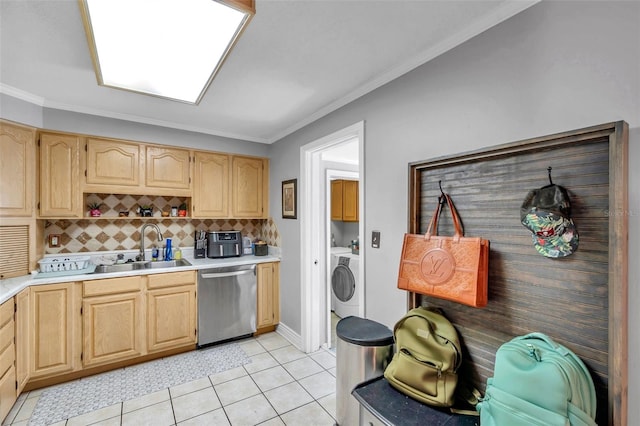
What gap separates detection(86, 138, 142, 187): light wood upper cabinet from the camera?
2.79m

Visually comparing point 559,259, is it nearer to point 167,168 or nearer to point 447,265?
point 447,265

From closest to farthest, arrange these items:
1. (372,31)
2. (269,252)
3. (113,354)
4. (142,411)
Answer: (372,31) → (142,411) → (113,354) → (269,252)

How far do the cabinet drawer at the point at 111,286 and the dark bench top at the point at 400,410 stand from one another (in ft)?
7.46

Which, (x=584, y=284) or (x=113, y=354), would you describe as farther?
(x=113, y=354)

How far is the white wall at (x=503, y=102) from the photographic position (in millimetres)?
1056

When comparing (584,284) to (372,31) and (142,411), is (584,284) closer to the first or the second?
(372,31)

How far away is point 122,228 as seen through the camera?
319 centimetres

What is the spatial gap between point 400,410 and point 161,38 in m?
2.22

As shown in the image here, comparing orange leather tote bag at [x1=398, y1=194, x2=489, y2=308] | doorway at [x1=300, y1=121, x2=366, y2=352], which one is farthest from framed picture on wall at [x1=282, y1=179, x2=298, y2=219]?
orange leather tote bag at [x1=398, y1=194, x2=489, y2=308]

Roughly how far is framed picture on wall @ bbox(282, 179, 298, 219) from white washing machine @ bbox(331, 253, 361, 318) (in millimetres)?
966

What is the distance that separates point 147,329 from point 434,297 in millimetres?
2659

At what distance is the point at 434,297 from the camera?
170 centimetres

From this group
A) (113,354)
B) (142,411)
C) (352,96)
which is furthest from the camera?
(113,354)

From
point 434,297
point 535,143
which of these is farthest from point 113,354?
point 535,143
